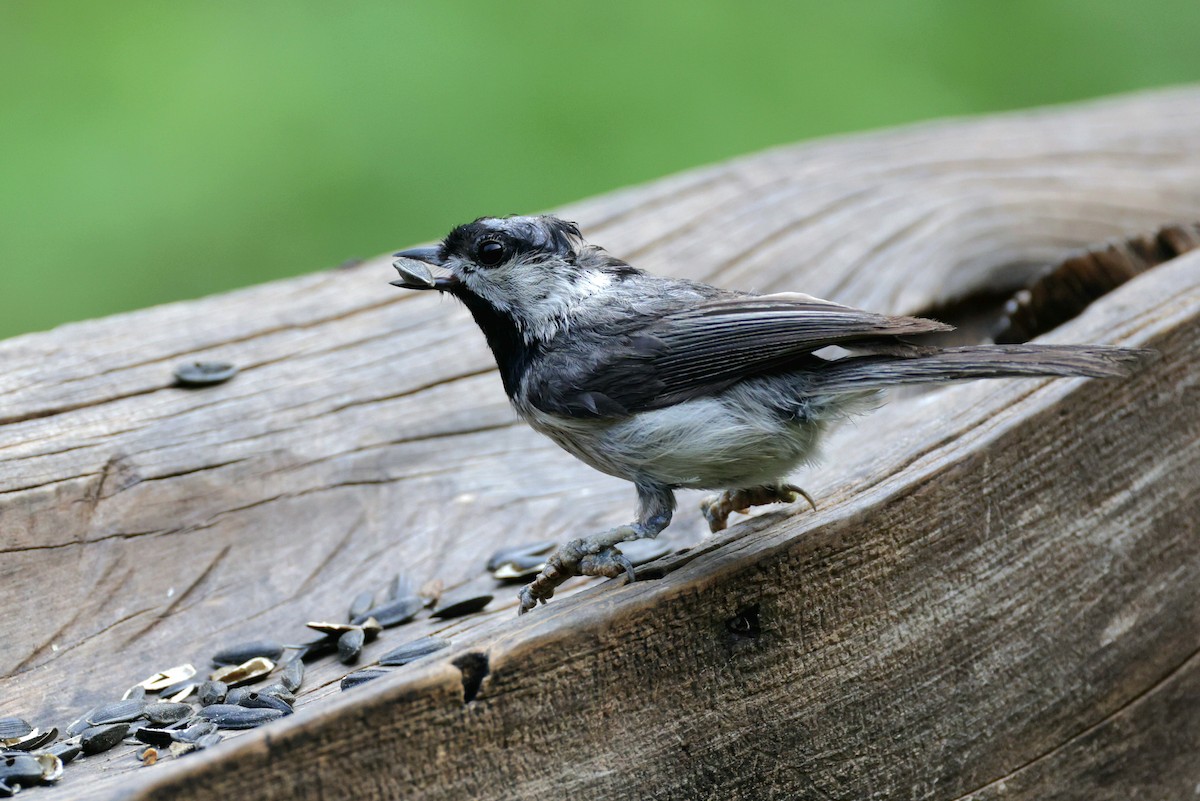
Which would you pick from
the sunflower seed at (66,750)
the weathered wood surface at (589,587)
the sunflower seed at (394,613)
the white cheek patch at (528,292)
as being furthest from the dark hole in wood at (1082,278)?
the sunflower seed at (66,750)

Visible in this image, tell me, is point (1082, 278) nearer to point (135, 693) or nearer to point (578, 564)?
point (578, 564)

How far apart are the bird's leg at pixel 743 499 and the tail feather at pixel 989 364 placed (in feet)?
1.23

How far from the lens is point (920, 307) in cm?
454

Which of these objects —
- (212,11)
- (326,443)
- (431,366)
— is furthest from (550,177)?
(326,443)

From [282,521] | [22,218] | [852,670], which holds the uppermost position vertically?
[22,218]

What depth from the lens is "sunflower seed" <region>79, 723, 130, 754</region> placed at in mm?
2438

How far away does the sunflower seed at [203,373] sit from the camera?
355 centimetres

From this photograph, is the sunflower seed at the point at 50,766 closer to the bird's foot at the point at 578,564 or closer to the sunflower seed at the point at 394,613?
the sunflower seed at the point at 394,613

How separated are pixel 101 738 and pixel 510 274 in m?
1.54

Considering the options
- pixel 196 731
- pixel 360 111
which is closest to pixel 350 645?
pixel 196 731

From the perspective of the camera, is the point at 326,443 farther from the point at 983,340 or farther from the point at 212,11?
the point at 212,11

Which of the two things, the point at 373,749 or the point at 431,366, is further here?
the point at 431,366

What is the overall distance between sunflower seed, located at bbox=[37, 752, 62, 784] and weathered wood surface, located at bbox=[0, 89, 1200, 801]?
0.34ft

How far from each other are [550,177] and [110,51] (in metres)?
2.99
